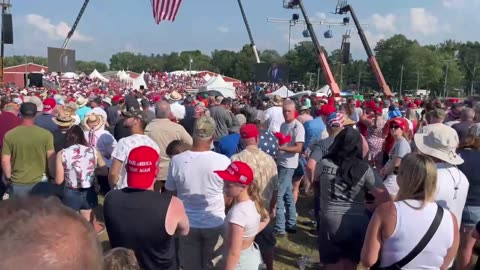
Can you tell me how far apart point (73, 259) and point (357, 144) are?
3.44 m

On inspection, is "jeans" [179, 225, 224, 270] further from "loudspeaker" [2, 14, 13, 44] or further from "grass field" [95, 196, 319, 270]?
"loudspeaker" [2, 14, 13, 44]

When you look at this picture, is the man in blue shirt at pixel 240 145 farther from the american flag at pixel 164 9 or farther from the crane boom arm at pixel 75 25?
the crane boom arm at pixel 75 25

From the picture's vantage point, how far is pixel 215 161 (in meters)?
4.20

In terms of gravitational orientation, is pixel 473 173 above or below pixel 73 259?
below

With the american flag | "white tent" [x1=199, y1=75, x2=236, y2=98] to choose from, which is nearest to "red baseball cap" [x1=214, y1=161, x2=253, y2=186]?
the american flag

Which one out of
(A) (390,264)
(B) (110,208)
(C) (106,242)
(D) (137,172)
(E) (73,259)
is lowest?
(C) (106,242)

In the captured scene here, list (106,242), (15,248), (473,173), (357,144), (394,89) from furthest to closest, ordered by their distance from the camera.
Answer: (394,89) → (106,242) → (473,173) → (357,144) → (15,248)

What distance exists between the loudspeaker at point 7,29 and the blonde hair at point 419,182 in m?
28.5

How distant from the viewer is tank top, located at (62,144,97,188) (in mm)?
5094

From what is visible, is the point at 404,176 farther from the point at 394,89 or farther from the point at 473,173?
the point at 394,89

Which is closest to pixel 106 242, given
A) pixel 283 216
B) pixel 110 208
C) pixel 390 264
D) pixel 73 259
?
pixel 283 216

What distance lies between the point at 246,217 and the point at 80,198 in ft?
8.25

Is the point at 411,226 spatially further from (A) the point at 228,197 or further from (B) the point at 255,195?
(A) the point at 228,197

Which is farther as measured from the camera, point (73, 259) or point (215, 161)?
point (215, 161)
